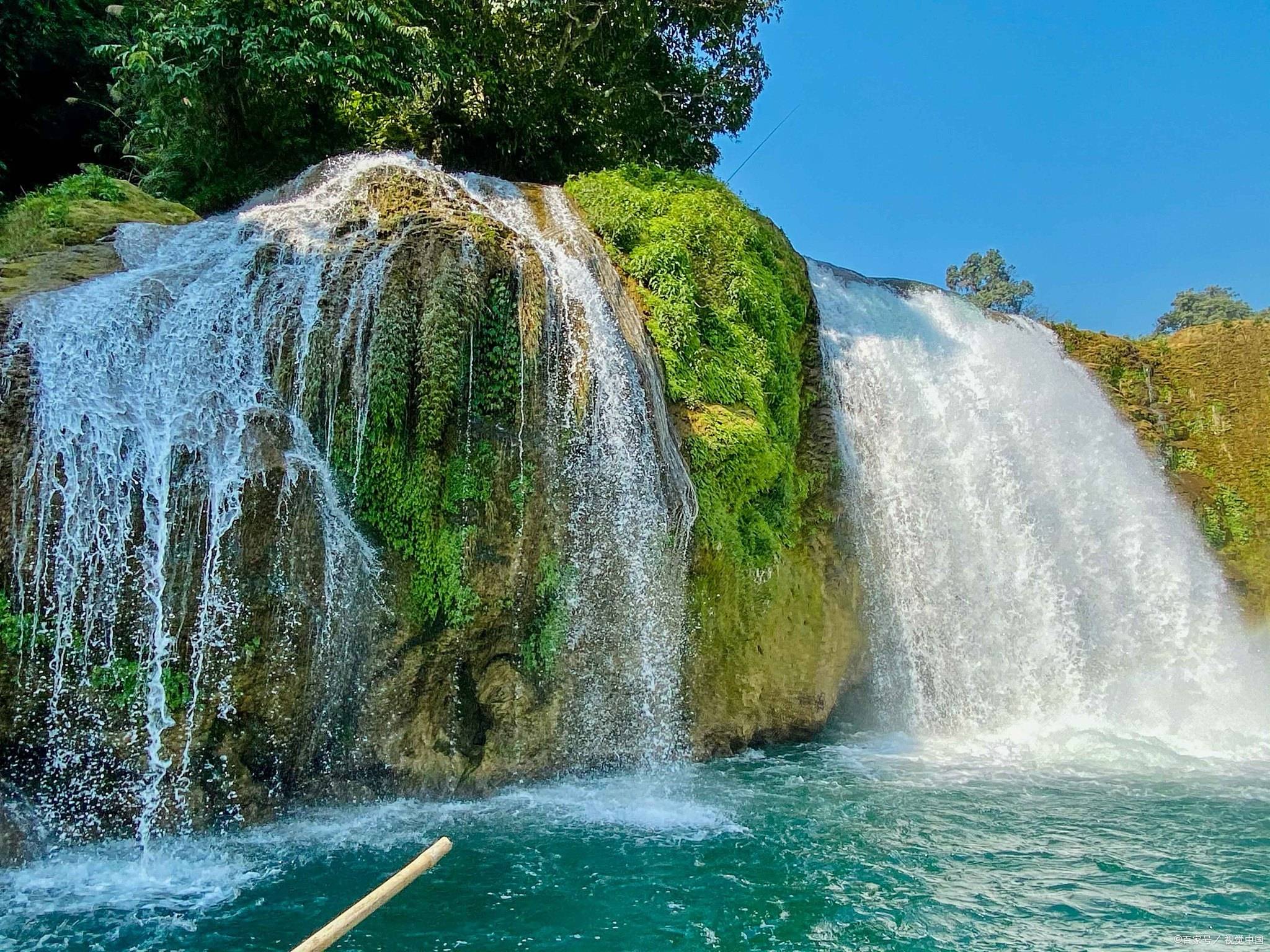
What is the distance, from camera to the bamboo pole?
2703mm

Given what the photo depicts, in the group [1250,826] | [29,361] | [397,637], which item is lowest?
[1250,826]

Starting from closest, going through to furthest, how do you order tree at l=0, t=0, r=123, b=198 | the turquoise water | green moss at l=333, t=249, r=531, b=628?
the turquoise water
green moss at l=333, t=249, r=531, b=628
tree at l=0, t=0, r=123, b=198

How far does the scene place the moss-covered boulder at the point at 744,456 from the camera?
8.41 metres

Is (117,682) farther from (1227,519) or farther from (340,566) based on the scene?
(1227,519)

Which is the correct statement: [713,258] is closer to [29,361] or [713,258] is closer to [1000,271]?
[29,361]

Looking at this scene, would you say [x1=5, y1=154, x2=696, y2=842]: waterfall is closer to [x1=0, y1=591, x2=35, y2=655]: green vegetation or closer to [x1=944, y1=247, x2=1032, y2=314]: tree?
[x1=0, y1=591, x2=35, y2=655]: green vegetation

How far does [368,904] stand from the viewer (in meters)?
2.92

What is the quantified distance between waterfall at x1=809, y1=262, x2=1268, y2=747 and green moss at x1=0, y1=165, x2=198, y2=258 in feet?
27.5

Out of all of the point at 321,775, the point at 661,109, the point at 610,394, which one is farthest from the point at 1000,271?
the point at 321,775

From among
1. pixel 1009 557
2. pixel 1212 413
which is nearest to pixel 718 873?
pixel 1009 557

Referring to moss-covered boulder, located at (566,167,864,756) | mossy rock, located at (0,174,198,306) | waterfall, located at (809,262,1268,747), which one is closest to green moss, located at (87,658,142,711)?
mossy rock, located at (0,174,198,306)

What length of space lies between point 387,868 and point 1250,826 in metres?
6.43

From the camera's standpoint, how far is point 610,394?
7.76 m

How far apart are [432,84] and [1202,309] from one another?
30606 mm
